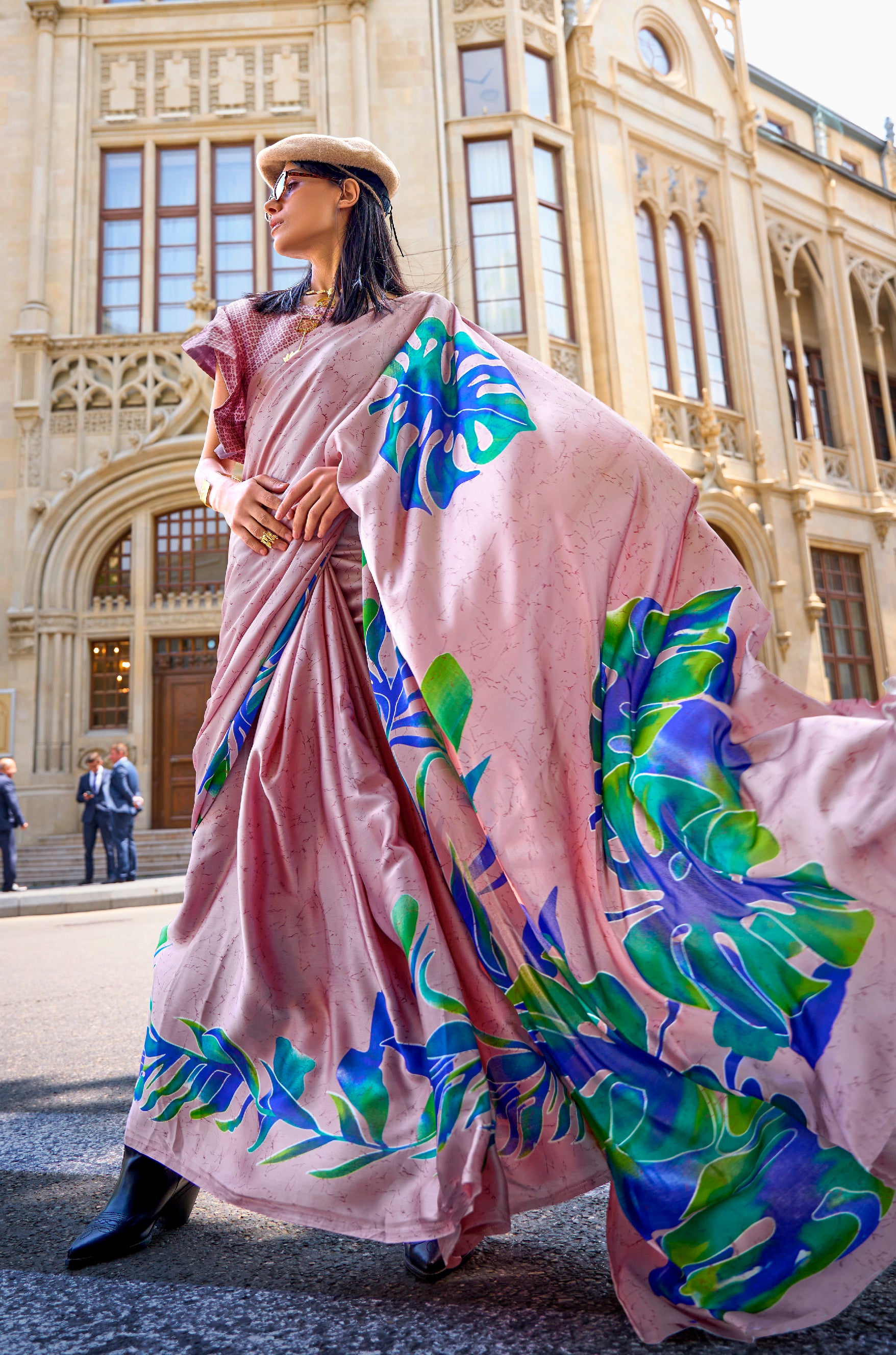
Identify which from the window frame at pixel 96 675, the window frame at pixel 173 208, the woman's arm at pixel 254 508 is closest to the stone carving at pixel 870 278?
the window frame at pixel 173 208

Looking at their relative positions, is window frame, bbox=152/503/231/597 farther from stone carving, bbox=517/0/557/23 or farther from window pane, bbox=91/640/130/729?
stone carving, bbox=517/0/557/23

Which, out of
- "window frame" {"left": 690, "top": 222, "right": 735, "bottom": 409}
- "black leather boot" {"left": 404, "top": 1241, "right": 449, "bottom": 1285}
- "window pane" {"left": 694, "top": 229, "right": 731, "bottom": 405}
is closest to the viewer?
"black leather boot" {"left": 404, "top": 1241, "right": 449, "bottom": 1285}

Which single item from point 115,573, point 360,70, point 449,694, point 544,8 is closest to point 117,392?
point 115,573

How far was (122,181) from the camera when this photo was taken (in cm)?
1582

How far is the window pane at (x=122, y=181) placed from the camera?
1579 centimetres

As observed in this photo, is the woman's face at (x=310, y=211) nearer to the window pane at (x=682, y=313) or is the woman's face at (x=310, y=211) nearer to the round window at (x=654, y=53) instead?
the window pane at (x=682, y=313)

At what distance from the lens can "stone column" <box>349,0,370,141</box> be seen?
1536cm

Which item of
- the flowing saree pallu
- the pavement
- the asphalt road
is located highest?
the flowing saree pallu

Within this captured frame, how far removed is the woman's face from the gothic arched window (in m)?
13.7

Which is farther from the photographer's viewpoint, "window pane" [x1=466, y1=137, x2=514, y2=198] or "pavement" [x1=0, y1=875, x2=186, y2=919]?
"window pane" [x1=466, y1=137, x2=514, y2=198]

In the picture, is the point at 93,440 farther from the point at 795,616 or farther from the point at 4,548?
the point at 795,616

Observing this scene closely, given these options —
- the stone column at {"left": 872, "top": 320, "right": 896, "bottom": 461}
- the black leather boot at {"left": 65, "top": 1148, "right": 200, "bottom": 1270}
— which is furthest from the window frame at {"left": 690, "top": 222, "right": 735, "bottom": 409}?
the black leather boot at {"left": 65, "top": 1148, "right": 200, "bottom": 1270}

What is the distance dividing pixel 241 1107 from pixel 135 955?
4303 millimetres

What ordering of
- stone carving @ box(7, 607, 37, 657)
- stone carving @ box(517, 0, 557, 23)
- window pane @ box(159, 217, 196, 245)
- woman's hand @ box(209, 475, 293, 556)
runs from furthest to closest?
stone carving @ box(517, 0, 557, 23)
window pane @ box(159, 217, 196, 245)
stone carving @ box(7, 607, 37, 657)
woman's hand @ box(209, 475, 293, 556)
